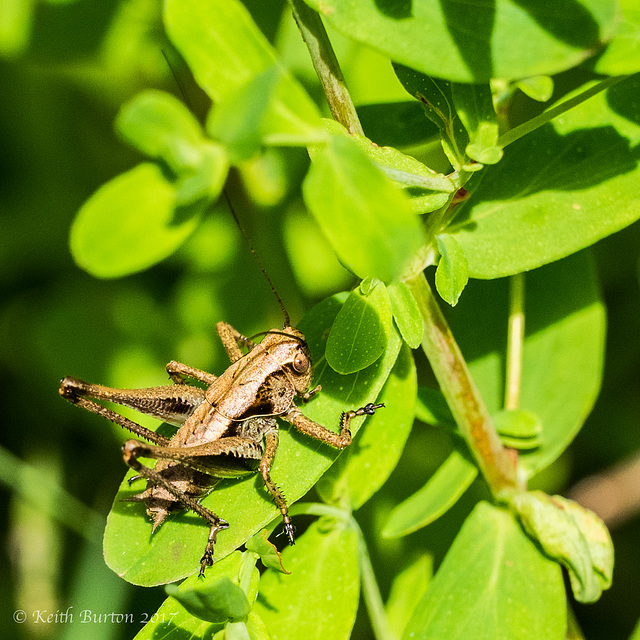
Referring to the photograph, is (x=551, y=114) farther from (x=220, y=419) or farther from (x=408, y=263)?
(x=220, y=419)

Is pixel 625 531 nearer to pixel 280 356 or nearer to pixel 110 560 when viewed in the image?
pixel 280 356

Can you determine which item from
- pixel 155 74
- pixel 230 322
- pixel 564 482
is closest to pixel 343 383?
pixel 230 322

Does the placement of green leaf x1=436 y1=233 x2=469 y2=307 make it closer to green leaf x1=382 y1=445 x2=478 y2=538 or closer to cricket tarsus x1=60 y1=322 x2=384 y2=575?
cricket tarsus x1=60 y1=322 x2=384 y2=575

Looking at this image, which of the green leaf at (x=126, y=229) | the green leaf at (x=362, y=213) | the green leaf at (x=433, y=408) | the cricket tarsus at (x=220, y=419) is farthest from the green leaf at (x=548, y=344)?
the green leaf at (x=126, y=229)

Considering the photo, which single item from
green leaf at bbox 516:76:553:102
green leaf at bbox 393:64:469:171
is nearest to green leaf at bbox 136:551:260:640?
green leaf at bbox 393:64:469:171

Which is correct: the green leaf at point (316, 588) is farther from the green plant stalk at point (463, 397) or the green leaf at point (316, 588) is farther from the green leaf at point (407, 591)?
the green leaf at point (407, 591)

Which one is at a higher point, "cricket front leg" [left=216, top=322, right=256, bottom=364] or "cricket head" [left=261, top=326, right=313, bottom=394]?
"cricket head" [left=261, top=326, right=313, bottom=394]
